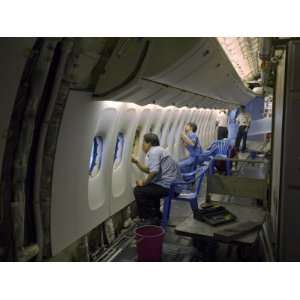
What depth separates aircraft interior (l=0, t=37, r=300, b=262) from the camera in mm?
2477

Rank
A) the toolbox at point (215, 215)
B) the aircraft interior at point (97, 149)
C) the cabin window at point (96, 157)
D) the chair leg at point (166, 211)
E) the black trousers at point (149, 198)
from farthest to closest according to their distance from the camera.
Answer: the chair leg at point (166, 211) < the black trousers at point (149, 198) < the cabin window at point (96, 157) < the toolbox at point (215, 215) < the aircraft interior at point (97, 149)

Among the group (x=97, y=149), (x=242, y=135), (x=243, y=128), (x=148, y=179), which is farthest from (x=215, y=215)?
(x=243, y=128)

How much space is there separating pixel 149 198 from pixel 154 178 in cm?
34

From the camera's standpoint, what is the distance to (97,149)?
4.51 m

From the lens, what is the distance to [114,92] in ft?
11.5

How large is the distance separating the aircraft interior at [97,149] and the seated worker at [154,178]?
0.24m

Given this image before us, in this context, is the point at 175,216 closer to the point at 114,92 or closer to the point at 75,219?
the point at 75,219

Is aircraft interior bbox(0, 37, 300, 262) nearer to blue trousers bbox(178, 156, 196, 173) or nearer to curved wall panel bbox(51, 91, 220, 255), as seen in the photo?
curved wall panel bbox(51, 91, 220, 255)

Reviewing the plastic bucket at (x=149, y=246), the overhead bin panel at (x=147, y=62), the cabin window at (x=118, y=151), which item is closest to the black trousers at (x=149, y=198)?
the cabin window at (x=118, y=151)

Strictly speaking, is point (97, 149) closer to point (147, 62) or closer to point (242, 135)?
point (147, 62)

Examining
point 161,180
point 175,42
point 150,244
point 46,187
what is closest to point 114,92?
point 175,42

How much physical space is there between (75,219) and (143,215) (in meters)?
1.85

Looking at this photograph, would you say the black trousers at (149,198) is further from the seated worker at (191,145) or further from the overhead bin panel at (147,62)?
the seated worker at (191,145)

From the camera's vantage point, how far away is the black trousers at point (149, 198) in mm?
5227
